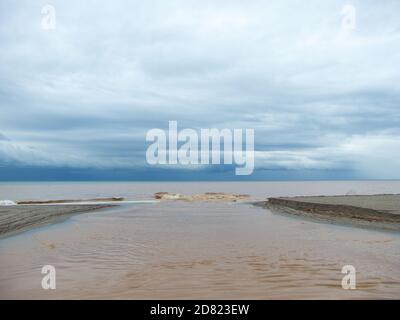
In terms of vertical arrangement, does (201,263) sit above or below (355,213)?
below

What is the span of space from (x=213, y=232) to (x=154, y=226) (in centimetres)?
421

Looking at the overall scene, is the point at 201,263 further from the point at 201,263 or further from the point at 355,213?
the point at 355,213

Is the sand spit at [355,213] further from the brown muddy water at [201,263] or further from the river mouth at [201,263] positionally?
the river mouth at [201,263]

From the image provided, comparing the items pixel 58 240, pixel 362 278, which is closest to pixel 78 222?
pixel 58 240

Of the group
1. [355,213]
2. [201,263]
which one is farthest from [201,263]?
[355,213]

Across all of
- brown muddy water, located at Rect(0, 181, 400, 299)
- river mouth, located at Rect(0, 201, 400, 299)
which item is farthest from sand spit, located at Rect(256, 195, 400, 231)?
river mouth, located at Rect(0, 201, 400, 299)

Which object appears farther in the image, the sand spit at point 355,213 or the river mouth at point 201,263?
the sand spit at point 355,213

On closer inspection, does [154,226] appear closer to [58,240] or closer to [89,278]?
[58,240]

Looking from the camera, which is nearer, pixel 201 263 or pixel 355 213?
pixel 201 263

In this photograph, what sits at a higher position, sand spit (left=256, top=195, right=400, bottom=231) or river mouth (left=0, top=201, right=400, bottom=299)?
sand spit (left=256, top=195, right=400, bottom=231)

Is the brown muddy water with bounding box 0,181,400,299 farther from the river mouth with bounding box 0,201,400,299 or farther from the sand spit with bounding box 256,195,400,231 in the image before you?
the sand spit with bounding box 256,195,400,231

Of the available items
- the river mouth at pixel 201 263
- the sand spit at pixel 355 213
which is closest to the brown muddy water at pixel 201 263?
the river mouth at pixel 201 263

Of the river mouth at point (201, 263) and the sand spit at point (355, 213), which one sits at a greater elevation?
the sand spit at point (355, 213)
